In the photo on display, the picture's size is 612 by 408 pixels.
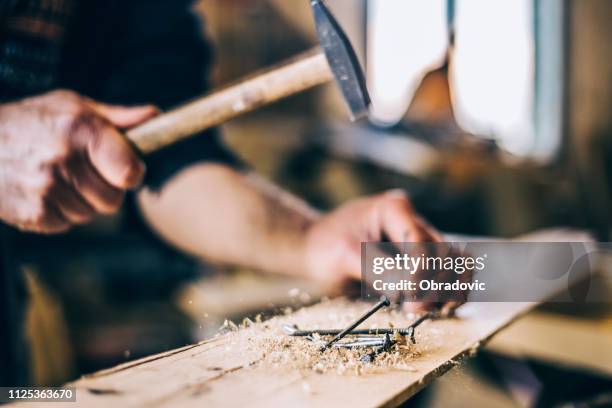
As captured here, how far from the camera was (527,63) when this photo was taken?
→ 9.87ft

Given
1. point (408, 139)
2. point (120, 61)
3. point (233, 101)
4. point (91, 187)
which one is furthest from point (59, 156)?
point (408, 139)

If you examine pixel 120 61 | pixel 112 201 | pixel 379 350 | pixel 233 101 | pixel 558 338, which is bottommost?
pixel 558 338

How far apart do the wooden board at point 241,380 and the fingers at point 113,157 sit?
0.27 m

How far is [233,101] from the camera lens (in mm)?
605

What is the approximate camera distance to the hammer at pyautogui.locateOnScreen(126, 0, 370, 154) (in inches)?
21.8

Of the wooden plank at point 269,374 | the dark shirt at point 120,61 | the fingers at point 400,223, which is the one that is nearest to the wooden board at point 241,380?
the wooden plank at point 269,374

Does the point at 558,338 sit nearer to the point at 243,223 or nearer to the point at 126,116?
the point at 243,223

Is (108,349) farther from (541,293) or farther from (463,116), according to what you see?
(463,116)

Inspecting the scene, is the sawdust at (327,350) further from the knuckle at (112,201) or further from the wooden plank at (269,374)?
the knuckle at (112,201)

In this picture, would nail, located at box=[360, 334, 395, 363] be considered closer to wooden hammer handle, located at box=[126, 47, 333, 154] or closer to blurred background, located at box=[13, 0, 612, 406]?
wooden hammer handle, located at box=[126, 47, 333, 154]

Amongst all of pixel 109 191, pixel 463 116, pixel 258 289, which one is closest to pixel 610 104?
pixel 463 116

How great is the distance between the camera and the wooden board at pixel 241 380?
371 millimetres

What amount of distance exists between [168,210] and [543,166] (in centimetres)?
253

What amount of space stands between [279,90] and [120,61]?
18.4 inches
